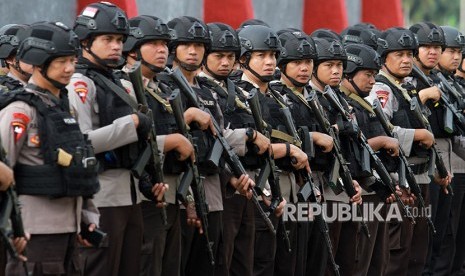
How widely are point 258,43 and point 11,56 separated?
1850 millimetres

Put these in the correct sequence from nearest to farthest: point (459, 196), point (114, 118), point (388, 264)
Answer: point (114, 118) < point (388, 264) < point (459, 196)

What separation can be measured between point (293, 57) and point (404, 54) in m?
1.80

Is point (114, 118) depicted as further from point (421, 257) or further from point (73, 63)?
point (421, 257)

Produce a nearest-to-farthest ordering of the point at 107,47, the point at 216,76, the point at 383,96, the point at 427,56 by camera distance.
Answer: the point at 107,47 → the point at 216,76 → the point at 383,96 → the point at 427,56

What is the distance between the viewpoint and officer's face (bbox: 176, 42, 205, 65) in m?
9.38

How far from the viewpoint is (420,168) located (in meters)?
12.0

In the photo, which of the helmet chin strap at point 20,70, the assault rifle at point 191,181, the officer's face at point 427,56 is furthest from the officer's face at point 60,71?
the officer's face at point 427,56

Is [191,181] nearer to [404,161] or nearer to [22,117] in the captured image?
[22,117]

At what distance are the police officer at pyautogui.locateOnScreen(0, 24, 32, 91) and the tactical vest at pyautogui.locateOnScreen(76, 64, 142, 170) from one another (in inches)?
33.7

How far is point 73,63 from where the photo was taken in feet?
25.3

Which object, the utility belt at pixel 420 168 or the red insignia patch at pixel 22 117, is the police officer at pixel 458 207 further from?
the red insignia patch at pixel 22 117

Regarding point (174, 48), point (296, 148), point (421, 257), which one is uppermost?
point (174, 48)

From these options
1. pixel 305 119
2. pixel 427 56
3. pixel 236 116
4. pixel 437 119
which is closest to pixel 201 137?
pixel 236 116

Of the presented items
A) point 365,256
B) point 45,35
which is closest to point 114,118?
point 45,35
